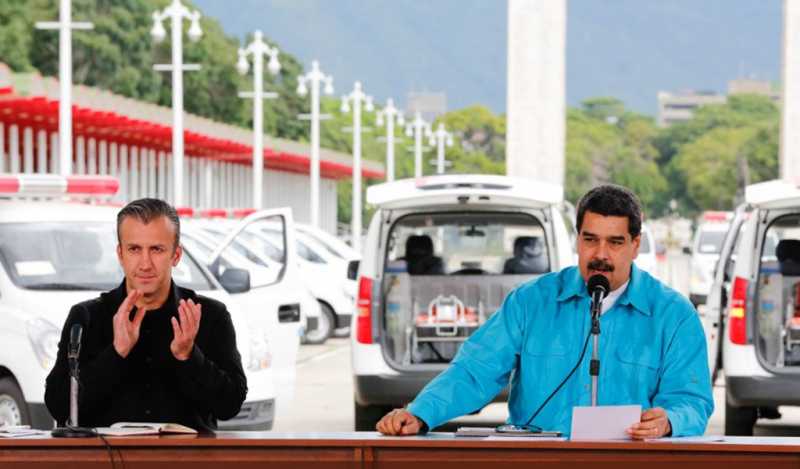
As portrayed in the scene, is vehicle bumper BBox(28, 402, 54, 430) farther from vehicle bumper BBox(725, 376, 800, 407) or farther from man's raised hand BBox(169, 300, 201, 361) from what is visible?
man's raised hand BBox(169, 300, 201, 361)

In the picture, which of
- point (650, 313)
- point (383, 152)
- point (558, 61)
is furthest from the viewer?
point (383, 152)

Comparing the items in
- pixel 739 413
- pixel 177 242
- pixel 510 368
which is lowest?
pixel 739 413

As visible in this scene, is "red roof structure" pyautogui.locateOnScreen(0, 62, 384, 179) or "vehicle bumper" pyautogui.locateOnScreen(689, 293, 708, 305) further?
"red roof structure" pyautogui.locateOnScreen(0, 62, 384, 179)

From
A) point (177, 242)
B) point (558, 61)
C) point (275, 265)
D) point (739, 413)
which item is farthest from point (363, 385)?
point (558, 61)

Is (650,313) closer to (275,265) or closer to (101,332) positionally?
(101,332)

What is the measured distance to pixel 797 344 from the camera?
13.2m

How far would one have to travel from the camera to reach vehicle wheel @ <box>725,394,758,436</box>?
12633 millimetres

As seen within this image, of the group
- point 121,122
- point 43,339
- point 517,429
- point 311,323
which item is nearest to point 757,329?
point 43,339

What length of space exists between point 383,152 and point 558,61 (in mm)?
82428

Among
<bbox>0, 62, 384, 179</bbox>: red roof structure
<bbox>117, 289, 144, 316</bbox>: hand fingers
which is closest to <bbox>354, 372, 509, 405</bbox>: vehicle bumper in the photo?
<bbox>117, 289, 144, 316</bbox>: hand fingers

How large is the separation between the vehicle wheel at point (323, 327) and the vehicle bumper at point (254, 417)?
13.3m

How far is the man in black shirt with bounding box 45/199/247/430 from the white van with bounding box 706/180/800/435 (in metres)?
7.25

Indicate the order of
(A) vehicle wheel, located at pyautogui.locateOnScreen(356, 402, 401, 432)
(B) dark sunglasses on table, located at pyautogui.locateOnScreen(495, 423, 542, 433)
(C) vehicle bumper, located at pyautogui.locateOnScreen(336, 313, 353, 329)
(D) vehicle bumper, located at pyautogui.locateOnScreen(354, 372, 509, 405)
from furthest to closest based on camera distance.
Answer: (C) vehicle bumper, located at pyautogui.locateOnScreen(336, 313, 353, 329)
(A) vehicle wheel, located at pyautogui.locateOnScreen(356, 402, 401, 432)
(D) vehicle bumper, located at pyautogui.locateOnScreen(354, 372, 509, 405)
(B) dark sunglasses on table, located at pyautogui.locateOnScreen(495, 423, 542, 433)

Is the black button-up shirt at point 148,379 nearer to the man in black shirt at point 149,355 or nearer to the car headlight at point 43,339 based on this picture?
the man in black shirt at point 149,355
